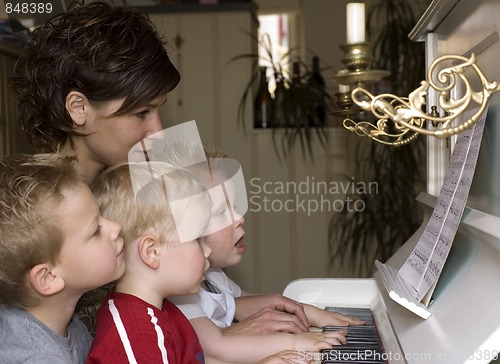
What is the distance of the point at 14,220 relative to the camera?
0.91m

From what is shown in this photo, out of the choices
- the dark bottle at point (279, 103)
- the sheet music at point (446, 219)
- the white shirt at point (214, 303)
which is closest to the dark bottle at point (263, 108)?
the dark bottle at point (279, 103)

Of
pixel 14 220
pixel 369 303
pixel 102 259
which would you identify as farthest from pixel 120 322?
pixel 369 303

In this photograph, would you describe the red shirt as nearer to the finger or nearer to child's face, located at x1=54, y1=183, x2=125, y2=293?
child's face, located at x1=54, y1=183, x2=125, y2=293

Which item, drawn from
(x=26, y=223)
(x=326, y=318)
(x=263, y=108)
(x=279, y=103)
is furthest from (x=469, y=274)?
(x=263, y=108)

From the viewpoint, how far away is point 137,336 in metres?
0.96

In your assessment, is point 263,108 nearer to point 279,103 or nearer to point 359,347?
point 279,103

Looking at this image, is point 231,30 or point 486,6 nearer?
point 486,6

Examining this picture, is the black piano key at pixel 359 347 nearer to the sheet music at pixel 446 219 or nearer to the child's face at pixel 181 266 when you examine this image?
the sheet music at pixel 446 219

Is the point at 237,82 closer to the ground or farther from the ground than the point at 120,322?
farther from the ground

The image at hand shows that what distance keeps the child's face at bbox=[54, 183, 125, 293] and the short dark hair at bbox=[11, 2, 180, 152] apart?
0.37 meters

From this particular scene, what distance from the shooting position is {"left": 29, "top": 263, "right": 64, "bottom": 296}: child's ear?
0.92 meters

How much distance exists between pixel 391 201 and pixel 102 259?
1.99 meters

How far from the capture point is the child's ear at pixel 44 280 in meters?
0.92

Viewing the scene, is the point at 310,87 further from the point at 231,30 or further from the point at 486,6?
the point at 486,6
